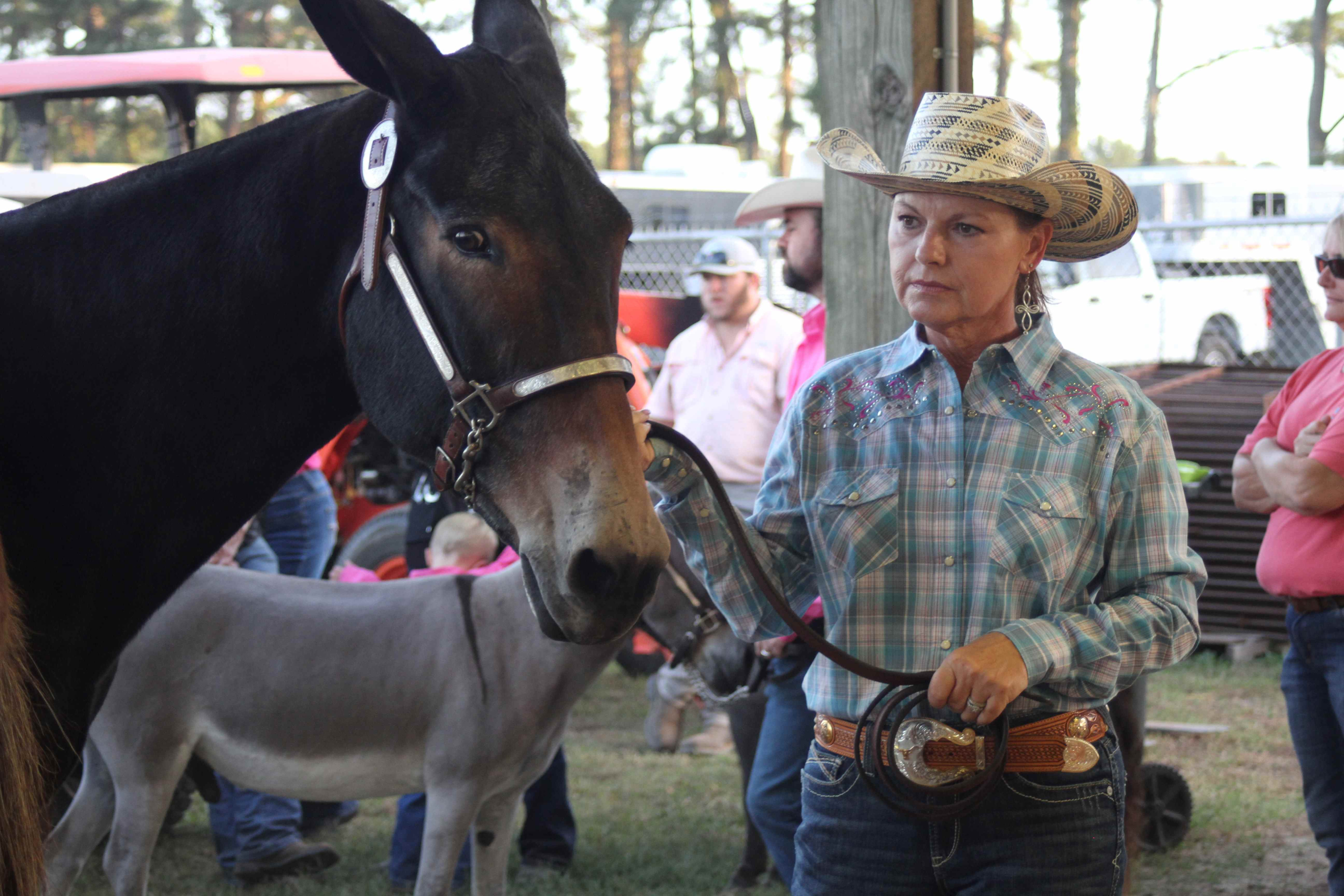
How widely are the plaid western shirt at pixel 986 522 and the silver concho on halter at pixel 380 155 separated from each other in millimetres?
639

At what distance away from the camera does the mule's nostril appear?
5.16 ft

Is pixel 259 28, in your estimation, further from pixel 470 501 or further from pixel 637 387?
pixel 470 501

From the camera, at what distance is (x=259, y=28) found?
26969 millimetres

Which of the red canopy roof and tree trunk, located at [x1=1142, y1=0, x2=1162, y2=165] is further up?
tree trunk, located at [x1=1142, y1=0, x2=1162, y2=165]

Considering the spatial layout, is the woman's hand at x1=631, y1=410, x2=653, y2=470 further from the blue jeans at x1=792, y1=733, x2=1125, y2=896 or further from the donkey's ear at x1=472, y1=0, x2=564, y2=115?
the blue jeans at x1=792, y1=733, x2=1125, y2=896

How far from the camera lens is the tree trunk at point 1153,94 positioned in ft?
98.6

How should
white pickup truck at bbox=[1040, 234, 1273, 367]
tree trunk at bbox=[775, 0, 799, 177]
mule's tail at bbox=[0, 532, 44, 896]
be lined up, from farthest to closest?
tree trunk at bbox=[775, 0, 799, 177]
white pickup truck at bbox=[1040, 234, 1273, 367]
mule's tail at bbox=[0, 532, 44, 896]

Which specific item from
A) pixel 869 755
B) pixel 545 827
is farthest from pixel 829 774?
pixel 545 827

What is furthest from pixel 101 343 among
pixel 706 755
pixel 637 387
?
pixel 706 755

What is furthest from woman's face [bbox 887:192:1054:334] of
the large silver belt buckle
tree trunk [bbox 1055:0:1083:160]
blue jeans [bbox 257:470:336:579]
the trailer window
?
tree trunk [bbox 1055:0:1083:160]

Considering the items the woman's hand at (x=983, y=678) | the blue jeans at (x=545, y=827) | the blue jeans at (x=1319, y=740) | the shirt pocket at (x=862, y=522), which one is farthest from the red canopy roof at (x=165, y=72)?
the woman's hand at (x=983, y=678)

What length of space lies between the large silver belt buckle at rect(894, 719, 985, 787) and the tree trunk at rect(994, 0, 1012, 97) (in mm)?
Answer: 29758

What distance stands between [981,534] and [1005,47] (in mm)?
30055

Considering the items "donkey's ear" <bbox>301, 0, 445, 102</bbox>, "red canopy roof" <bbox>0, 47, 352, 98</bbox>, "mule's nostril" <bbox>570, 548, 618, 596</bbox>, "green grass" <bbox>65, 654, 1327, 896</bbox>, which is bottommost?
"green grass" <bbox>65, 654, 1327, 896</bbox>
